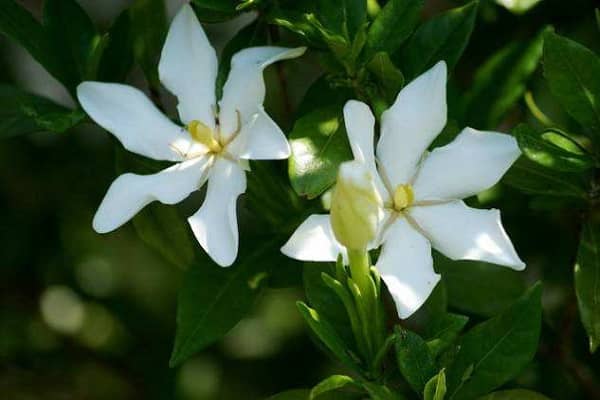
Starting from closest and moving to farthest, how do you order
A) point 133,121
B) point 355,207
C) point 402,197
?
point 355,207 → point 402,197 → point 133,121

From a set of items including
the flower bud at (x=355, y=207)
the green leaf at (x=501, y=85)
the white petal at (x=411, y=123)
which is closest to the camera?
the flower bud at (x=355, y=207)

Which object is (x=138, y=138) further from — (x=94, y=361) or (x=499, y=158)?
(x=94, y=361)

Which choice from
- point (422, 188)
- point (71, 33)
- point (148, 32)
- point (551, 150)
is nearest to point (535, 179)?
point (551, 150)

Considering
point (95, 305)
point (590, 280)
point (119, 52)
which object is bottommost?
point (95, 305)

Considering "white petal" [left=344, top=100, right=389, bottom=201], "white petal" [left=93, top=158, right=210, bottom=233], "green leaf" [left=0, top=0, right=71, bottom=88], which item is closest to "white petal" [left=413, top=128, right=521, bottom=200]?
"white petal" [left=344, top=100, right=389, bottom=201]

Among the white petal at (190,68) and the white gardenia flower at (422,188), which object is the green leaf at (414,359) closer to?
the white gardenia flower at (422,188)

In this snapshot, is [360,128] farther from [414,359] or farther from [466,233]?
[414,359]

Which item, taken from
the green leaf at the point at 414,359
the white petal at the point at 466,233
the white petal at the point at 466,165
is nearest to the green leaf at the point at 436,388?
the green leaf at the point at 414,359
